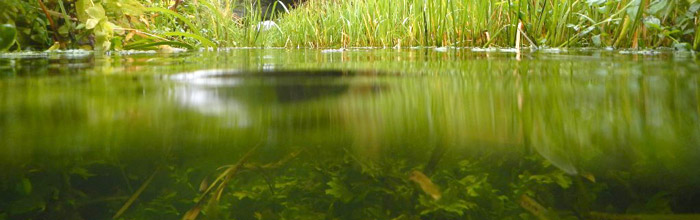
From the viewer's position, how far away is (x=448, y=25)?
3.91m

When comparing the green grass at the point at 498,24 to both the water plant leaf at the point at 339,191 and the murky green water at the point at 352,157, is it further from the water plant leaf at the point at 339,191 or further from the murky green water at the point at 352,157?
the water plant leaf at the point at 339,191

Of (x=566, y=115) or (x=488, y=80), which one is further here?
(x=488, y=80)

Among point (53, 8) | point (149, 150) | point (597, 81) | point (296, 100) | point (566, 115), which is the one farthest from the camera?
point (53, 8)

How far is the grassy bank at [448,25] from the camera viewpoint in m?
2.49

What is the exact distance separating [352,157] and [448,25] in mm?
3631

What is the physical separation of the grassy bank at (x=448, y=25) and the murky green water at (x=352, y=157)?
209 cm

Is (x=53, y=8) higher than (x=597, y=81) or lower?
higher

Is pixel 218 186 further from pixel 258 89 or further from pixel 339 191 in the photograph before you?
pixel 258 89

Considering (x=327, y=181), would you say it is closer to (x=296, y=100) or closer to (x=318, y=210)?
(x=318, y=210)

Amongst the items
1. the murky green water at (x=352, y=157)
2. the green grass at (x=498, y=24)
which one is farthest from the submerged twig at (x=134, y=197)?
the green grass at (x=498, y=24)

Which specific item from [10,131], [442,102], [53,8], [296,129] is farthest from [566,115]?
[53,8]

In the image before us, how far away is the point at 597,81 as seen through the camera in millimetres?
887

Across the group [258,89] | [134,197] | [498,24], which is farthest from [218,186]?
[498,24]

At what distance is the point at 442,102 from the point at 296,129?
24cm
